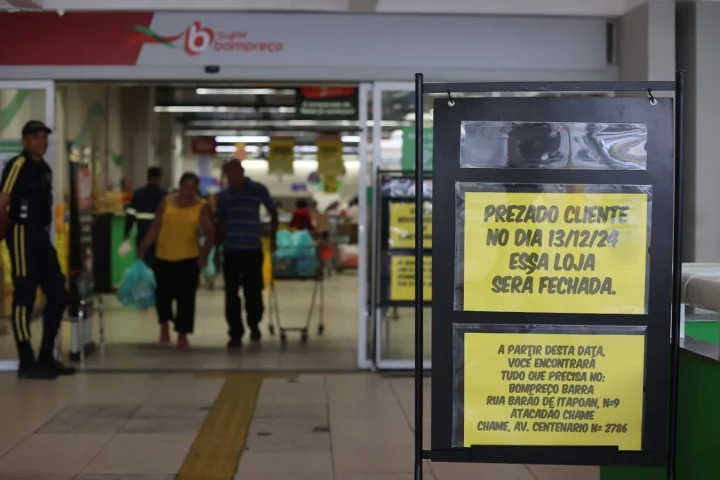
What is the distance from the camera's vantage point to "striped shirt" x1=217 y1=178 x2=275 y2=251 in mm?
9203

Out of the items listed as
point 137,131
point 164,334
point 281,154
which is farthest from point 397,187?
point 137,131

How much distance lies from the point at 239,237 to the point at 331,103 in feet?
4.83

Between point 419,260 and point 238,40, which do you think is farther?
point 238,40

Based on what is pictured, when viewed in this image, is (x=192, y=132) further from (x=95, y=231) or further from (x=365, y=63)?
(x=365, y=63)

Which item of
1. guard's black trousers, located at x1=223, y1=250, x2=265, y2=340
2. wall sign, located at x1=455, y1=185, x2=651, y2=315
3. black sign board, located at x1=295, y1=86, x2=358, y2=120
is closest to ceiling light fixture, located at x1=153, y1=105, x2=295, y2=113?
black sign board, located at x1=295, y1=86, x2=358, y2=120

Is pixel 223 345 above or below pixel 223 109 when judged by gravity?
below

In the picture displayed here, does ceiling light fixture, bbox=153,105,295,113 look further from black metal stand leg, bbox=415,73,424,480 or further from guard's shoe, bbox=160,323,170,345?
black metal stand leg, bbox=415,73,424,480

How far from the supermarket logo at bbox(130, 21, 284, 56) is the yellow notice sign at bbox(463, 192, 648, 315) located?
487 cm

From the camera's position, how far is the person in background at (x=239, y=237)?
920 centimetres

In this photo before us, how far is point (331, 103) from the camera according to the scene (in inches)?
367

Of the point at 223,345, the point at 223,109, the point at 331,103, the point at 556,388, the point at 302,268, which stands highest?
the point at 223,109

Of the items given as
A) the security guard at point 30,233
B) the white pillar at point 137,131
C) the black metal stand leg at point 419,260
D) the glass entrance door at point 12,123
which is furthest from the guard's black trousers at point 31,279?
the white pillar at point 137,131

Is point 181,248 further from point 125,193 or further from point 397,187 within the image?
point 125,193

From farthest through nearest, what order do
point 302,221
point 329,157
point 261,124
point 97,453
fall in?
point 261,124
point 302,221
point 329,157
point 97,453
